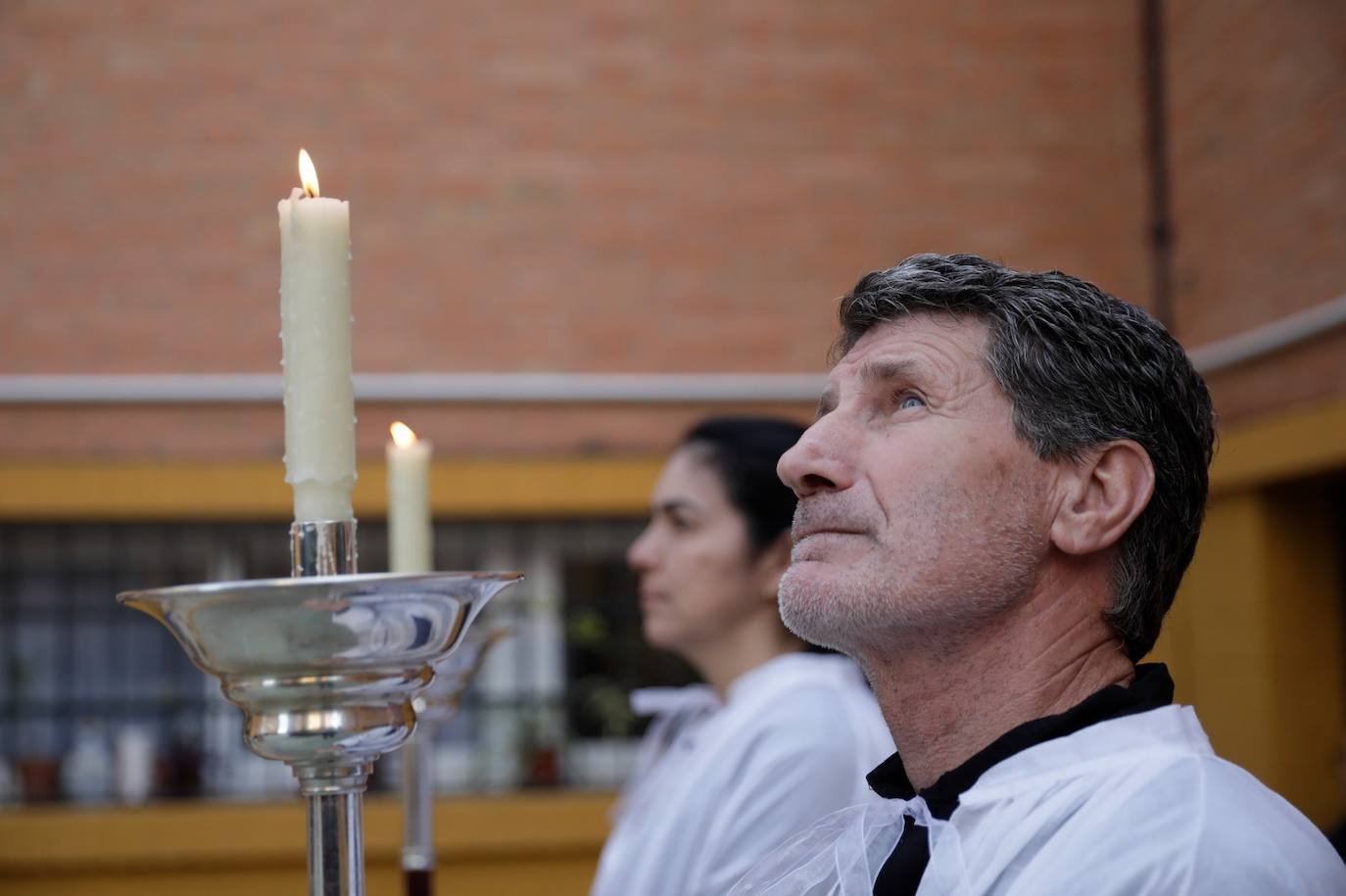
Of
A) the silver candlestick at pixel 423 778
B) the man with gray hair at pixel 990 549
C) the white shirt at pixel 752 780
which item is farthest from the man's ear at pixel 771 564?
the man with gray hair at pixel 990 549

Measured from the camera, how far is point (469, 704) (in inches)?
237

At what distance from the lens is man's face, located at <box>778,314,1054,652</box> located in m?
1.38

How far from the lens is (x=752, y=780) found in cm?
260

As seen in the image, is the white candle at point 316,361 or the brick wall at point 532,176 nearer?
the white candle at point 316,361

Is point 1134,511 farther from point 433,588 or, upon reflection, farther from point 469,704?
point 469,704

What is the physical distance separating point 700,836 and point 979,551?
1433 millimetres

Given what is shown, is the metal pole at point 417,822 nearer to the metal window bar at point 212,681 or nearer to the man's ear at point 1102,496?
the man's ear at point 1102,496

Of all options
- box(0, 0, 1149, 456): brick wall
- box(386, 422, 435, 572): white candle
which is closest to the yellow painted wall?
box(0, 0, 1149, 456): brick wall

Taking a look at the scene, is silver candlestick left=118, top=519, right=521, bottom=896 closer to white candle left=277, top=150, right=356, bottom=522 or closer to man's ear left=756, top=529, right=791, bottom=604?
white candle left=277, top=150, right=356, bottom=522

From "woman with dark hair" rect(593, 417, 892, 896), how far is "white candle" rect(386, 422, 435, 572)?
90 cm

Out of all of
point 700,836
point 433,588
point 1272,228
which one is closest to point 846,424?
point 433,588

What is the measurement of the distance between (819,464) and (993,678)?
26 centimetres

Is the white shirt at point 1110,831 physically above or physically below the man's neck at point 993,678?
Answer: below

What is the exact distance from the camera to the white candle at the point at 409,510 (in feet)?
6.33
